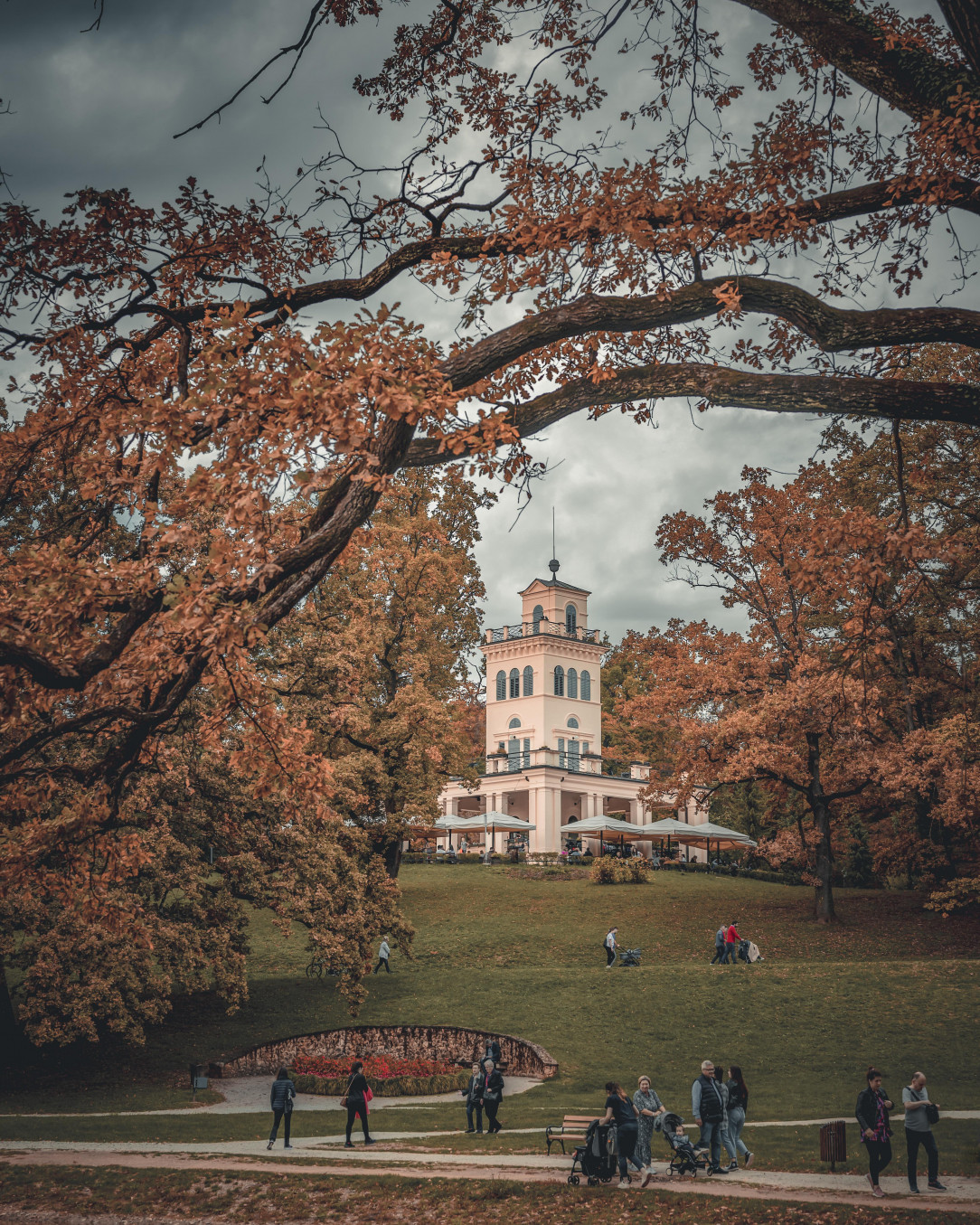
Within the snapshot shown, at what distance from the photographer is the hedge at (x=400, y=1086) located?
66.5 ft

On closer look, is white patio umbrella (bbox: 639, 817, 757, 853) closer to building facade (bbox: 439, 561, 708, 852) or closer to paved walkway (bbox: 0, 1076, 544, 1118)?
building facade (bbox: 439, 561, 708, 852)

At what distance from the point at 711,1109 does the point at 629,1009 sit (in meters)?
12.3

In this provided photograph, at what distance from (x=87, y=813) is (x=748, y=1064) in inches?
699

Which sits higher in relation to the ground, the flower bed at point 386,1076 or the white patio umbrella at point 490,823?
the white patio umbrella at point 490,823

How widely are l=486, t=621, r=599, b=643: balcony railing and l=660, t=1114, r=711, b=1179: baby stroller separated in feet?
154

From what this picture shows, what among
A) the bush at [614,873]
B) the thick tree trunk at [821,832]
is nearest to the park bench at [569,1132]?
the thick tree trunk at [821,832]

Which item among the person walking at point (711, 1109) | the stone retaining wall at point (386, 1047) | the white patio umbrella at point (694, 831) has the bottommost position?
the stone retaining wall at point (386, 1047)

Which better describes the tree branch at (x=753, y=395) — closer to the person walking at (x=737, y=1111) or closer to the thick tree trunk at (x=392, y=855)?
the person walking at (x=737, y=1111)

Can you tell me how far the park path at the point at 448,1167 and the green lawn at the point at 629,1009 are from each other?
1649 millimetres

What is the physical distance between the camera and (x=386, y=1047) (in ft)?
74.0

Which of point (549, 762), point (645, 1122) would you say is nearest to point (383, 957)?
point (645, 1122)

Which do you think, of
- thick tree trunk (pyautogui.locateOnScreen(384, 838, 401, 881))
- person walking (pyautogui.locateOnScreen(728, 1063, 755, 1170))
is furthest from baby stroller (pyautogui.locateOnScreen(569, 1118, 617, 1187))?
thick tree trunk (pyautogui.locateOnScreen(384, 838, 401, 881))

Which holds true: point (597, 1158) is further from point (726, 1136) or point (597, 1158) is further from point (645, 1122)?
point (726, 1136)

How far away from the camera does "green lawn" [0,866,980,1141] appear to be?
60.0ft
